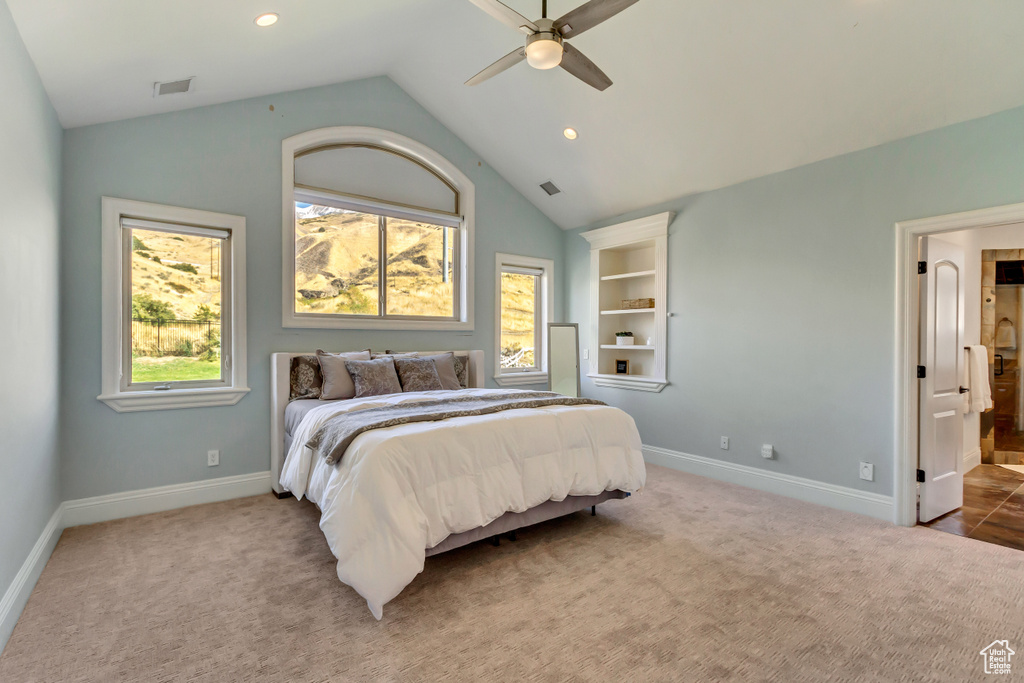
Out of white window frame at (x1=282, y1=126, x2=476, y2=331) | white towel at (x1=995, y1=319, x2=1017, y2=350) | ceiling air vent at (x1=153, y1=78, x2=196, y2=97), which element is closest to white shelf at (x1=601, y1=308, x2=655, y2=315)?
white window frame at (x1=282, y1=126, x2=476, y2=331)

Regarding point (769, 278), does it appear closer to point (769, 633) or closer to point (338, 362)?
point (769, 633)

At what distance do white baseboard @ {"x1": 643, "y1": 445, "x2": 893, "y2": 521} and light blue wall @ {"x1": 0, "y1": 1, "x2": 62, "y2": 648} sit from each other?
4.40 metres

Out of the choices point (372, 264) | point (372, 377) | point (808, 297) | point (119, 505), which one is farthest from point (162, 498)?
point (808, 297)

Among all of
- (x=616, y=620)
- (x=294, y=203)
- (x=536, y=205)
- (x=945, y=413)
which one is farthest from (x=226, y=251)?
(x=945, y=413)

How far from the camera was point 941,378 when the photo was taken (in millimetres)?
3359

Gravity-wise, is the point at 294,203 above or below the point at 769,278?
above

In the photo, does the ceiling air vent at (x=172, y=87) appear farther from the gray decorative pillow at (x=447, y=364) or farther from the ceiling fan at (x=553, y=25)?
the gray decorative pillow at (x=447, y=364)

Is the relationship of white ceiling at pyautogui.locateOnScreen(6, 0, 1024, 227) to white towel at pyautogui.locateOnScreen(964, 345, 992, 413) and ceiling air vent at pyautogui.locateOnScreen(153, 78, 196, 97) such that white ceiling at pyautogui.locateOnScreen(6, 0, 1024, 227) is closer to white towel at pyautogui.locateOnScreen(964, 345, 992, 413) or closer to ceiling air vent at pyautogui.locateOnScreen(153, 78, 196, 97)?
ceiling air vent at pyautogui.locateOnScreen(153, 78, 196, 97)

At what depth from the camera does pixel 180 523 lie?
318cm

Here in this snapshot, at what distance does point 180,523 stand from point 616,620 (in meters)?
2.80

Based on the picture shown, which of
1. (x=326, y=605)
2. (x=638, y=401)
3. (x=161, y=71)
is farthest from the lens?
(x=638, y=401)

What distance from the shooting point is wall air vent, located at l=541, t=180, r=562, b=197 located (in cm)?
512

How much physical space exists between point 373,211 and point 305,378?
1.67 m

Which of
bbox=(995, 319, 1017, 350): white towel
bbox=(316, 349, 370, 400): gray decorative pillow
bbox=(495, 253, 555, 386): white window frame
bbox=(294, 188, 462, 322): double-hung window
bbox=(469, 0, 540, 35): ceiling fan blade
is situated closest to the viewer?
bbox=(469, 0, 540, 35): ceiling fan blade
